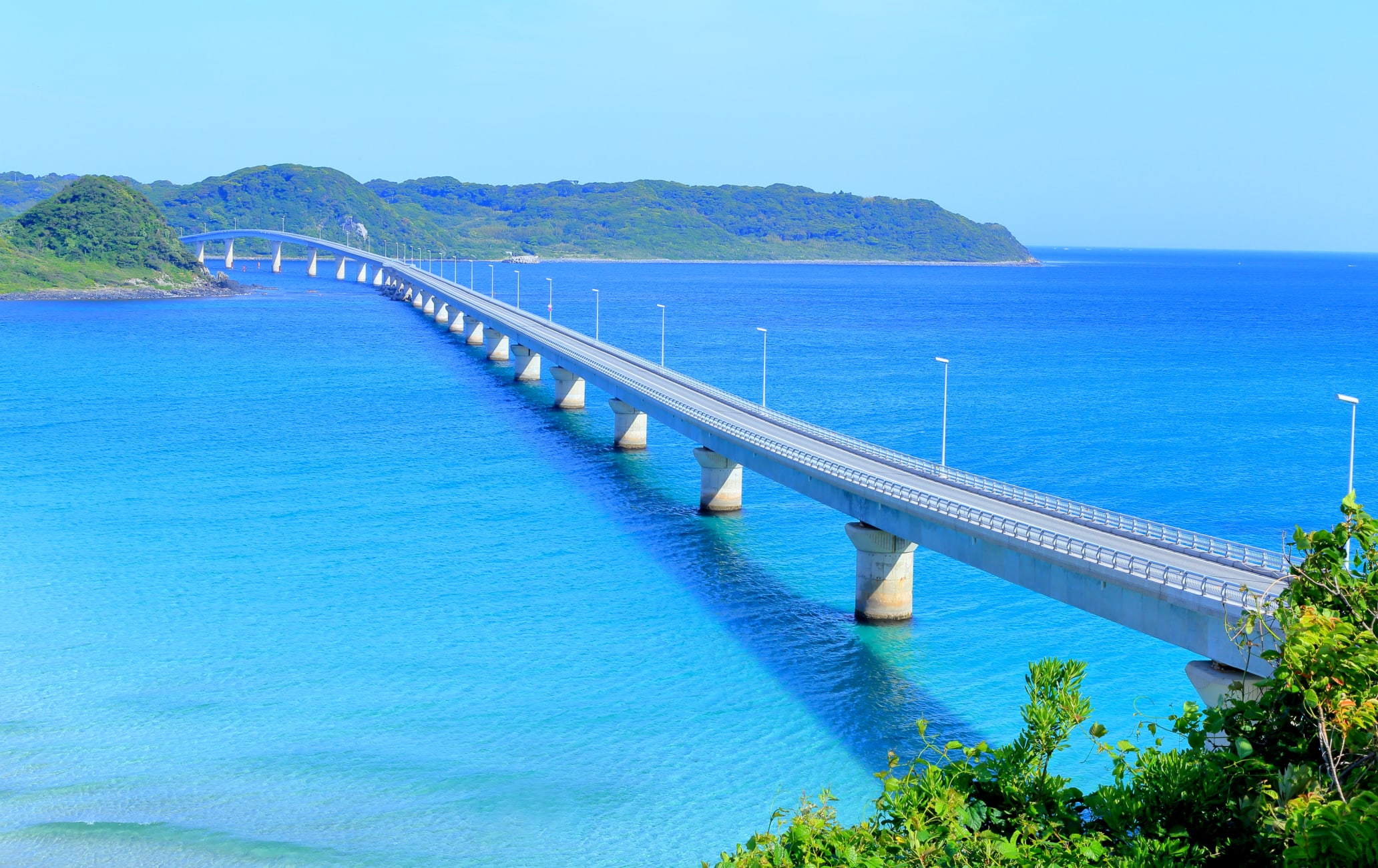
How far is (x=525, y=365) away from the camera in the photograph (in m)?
127

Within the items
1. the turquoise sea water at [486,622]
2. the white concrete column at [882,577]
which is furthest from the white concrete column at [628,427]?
the white concrete column at [882,577]

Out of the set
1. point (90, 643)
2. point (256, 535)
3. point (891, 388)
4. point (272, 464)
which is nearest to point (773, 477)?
point (256, 535)

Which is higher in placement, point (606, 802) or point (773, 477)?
point (773, 477)

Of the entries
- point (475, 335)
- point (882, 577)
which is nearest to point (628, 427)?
point (882, 577)

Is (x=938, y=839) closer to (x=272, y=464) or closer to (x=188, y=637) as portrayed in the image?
(x=188, y=637)

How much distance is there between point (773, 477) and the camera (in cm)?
5900

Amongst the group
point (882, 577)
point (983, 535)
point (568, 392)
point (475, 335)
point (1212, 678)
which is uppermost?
point (475, 335)

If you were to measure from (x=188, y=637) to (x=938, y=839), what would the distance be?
36299mm

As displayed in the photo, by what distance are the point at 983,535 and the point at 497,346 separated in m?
110

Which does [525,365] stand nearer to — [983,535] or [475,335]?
[475,335]

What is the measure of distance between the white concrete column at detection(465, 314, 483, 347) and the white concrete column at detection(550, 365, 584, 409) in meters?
53.9

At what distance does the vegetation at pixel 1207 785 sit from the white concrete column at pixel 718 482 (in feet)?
158

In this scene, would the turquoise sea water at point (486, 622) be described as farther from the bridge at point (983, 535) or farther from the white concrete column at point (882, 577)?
the bridge at point (983, 535)

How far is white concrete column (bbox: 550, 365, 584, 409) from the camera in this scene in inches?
4232
